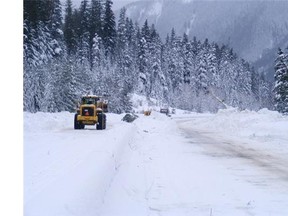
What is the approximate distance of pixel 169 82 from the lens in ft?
365

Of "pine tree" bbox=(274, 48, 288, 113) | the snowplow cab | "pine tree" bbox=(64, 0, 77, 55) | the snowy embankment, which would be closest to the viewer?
the snowy embankment

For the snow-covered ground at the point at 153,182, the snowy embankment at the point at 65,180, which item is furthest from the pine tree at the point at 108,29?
the snowy embankment at the point at 65,180

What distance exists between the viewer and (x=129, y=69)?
306 feet

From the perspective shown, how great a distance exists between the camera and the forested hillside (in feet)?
150

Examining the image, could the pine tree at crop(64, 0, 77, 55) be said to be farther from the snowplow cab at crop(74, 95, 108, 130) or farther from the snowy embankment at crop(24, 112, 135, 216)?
the snowy embankment at crop(24, 112, 135, 216)

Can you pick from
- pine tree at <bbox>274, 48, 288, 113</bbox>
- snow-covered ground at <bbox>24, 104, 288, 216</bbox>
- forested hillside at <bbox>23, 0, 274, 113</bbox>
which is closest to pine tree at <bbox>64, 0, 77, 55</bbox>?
forested hillside at <bbox>23, 0, 274, 113</bbox>

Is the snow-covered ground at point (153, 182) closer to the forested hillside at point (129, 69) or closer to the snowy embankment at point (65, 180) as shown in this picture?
the snowy embankment at point (65, 180)

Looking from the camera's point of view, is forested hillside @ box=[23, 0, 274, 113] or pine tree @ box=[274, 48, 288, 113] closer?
forested hillside @ box=[23, 0, 274, 113]

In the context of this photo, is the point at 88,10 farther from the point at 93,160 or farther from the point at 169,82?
the point at 93,160

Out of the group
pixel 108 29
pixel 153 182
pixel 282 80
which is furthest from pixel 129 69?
pixel 153 182

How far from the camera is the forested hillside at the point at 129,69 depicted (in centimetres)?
4578

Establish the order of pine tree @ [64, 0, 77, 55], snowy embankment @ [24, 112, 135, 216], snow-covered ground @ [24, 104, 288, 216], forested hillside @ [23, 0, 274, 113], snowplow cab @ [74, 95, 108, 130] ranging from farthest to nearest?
pine tree @ [64, 0, 77, 55] → forested hillside @ [23, 0, 274, 113] → snowplow cab @ [74, 95, 108, 130] → snow-covered ground @ [24, 104, 288, 216] → snowy embankment @ [24, 112, 135, 216]

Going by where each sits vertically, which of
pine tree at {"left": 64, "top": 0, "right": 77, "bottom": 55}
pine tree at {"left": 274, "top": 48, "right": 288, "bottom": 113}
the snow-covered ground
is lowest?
the snow-covered ground
